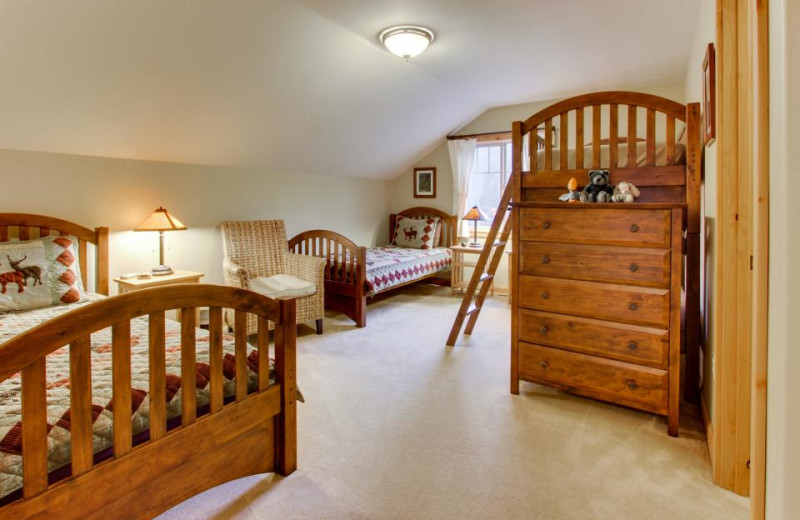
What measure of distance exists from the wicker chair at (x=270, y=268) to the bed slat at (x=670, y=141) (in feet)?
8.41

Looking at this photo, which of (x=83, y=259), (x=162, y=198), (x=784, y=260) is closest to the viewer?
(x=784, y=260)

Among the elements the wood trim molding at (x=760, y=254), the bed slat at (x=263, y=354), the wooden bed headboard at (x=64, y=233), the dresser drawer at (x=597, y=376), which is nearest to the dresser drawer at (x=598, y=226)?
the dresser drawer at (x=597, y=376)

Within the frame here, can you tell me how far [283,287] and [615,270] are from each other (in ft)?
8.01

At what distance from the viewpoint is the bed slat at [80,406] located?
119 cm

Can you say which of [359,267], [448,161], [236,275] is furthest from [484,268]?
[448,161]

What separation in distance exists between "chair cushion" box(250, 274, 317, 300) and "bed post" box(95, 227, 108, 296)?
103cm

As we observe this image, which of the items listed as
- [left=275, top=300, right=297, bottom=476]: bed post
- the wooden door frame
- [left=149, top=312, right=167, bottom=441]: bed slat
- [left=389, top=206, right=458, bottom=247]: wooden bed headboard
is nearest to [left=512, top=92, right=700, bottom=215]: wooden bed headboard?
the wooden door frame

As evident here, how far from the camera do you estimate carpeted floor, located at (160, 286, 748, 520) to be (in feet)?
5.48

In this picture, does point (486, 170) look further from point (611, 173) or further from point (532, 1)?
point (611, 173)

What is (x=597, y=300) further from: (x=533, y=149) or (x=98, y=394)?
(x=98, y=394)

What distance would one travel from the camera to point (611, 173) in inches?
96.8

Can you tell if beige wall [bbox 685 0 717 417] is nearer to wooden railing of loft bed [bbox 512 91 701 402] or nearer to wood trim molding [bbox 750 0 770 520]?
wooden railing of loft bed [bbox 512 91 701 402]

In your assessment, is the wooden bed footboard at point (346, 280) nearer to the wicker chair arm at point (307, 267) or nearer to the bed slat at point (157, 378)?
the wicker chair arm at point (307, 267)

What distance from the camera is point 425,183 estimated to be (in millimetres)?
6332
